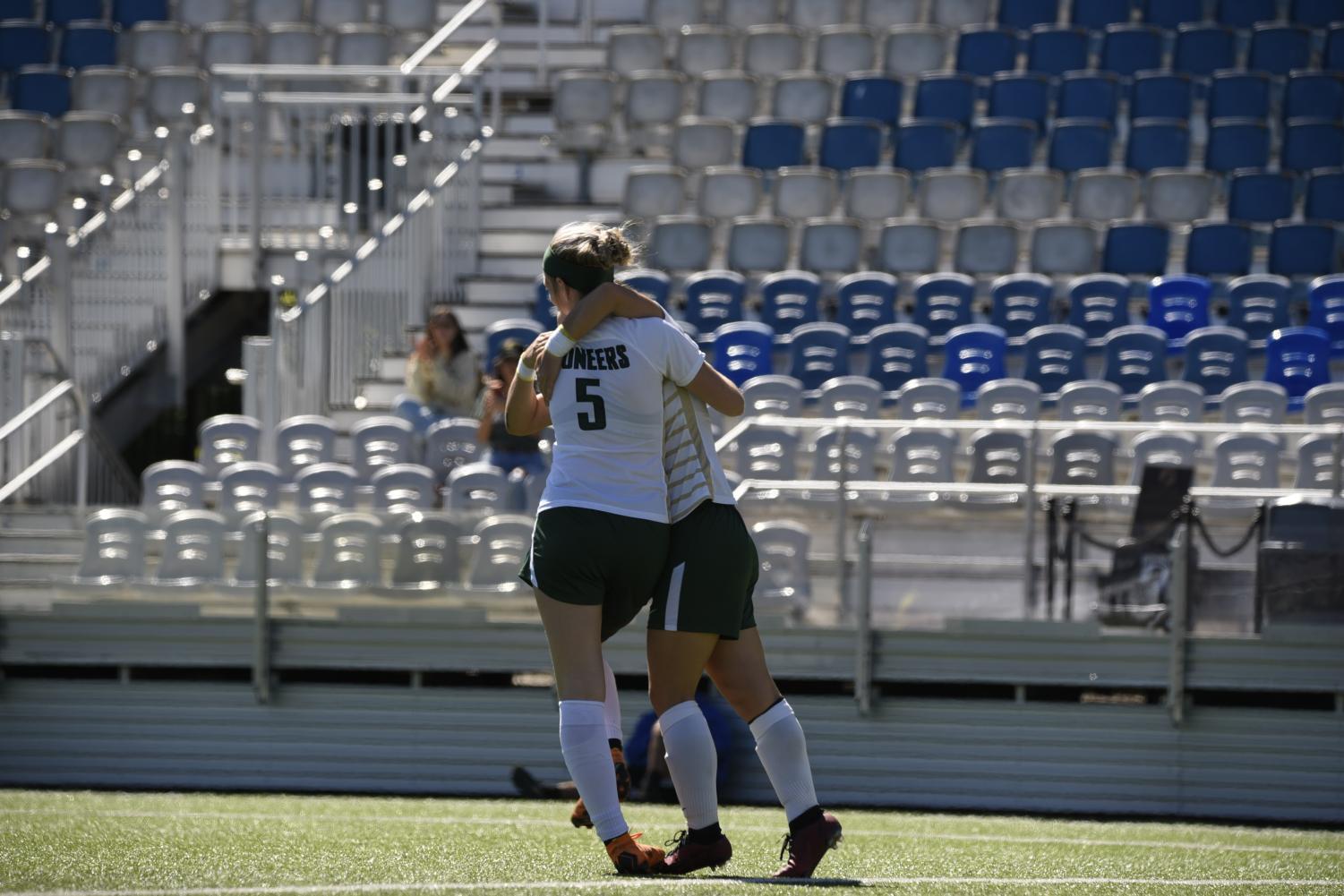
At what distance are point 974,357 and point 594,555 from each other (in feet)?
24.8

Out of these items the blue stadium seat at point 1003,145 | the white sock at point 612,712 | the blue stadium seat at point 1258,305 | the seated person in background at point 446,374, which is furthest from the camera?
the blue stadium seat at point 1003,145

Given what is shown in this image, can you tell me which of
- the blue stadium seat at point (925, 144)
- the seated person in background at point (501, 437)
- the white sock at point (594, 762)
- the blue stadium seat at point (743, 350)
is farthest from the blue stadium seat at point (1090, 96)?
the white sock at point (594, 762)

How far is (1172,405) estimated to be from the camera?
411 inches

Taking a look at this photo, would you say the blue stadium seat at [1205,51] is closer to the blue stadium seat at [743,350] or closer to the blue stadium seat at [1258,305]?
the blue stadium seat at [1258,305]

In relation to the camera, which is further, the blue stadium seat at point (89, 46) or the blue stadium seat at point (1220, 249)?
the blue stadium seat at point (89, 46)

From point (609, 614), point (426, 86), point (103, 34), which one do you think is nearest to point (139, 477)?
point (426, 86)

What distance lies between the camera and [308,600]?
8.64 meters

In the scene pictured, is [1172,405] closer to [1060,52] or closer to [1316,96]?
[1316,96]

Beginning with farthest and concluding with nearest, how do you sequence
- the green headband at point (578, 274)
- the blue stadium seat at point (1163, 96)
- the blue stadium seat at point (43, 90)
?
the blue stadium seat at point (43, 90), the blue stadium seat at point (1163, 96), the green headband at point (578, 274)

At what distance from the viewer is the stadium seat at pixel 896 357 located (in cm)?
1169

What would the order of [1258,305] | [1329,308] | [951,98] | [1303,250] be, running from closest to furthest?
1. [1329,308]
2. [1258,305]
3. [1303,250]
4. [951,98]

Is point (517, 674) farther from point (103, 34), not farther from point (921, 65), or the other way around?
point (103, 34)

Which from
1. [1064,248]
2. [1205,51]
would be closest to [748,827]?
[1064,248]

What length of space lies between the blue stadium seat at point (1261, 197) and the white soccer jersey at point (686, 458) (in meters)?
9.98
